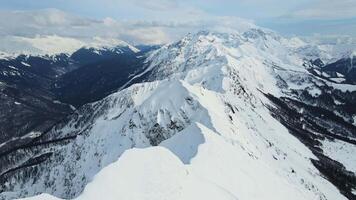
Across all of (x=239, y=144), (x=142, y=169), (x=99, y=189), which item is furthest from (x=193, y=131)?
(x=99, y=189)

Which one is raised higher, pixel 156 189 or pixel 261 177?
pixel 156 189

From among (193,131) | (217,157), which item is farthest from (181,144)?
(217,157)

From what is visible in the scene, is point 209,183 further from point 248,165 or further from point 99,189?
point 248,165

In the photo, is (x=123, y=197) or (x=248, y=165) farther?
(x=248, y=165)

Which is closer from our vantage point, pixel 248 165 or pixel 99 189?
pixel 99 189

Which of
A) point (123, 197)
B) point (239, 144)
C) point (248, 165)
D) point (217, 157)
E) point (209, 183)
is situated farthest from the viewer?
point (239, 144)

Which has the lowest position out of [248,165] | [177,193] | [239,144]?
[239,144]

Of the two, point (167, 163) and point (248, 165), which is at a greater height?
point (167, 163)

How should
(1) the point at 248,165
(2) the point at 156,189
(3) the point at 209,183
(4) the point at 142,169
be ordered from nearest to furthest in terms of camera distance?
(2) the point at 156,189
(4) the point at 142,169
(3) the point at 209,183
(1) the point at 248,165

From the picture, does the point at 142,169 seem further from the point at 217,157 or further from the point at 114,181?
the point at 217,157
